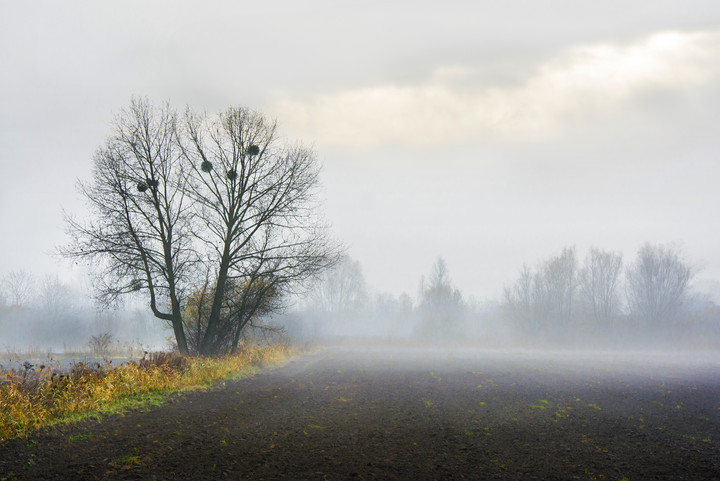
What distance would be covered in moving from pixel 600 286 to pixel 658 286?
19.8ft

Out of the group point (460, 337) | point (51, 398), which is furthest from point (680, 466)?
point (460, 337)

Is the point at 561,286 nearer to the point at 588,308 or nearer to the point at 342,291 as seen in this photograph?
the point at 588,308

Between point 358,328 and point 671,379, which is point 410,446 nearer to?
point 671,379

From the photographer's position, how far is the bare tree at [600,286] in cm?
5259

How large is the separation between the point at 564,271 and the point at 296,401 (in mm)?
51311

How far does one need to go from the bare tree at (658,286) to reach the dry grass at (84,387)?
5153cm

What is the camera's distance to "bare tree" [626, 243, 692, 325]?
4878 cm

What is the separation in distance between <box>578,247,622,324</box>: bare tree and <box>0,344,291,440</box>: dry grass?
166 feet

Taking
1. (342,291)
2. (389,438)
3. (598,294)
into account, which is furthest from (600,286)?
(389,438)

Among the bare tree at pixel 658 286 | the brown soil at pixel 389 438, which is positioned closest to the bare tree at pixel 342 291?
the bare tree at pixel 658 286

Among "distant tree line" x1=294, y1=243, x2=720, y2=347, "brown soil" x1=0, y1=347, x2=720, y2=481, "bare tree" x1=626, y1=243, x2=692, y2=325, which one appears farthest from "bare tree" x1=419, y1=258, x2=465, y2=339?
"brown soil" x1=0, y1=347, x2=720, y2=481

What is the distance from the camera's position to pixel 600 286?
5381cm

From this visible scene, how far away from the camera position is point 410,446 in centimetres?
723

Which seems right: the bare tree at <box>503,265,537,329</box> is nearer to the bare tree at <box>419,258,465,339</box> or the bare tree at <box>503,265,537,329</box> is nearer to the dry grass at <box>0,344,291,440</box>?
the bare tree at <box>419,258,465,339</box>
